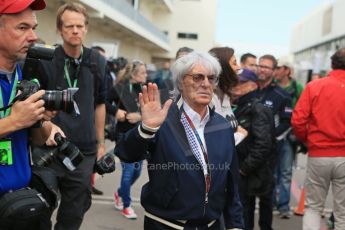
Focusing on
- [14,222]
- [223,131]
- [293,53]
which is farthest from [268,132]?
[293,53]

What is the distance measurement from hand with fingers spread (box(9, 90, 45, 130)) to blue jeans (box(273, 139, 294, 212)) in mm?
4760

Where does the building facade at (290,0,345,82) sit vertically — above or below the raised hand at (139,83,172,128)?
above

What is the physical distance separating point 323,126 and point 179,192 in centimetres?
249

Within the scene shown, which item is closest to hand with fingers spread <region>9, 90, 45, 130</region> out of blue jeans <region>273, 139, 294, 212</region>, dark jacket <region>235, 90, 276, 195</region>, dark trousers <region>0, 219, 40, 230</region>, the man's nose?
the man's nose

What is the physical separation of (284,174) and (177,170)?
4221 millimetres

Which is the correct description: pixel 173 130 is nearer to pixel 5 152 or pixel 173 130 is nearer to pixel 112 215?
pixel 5 152

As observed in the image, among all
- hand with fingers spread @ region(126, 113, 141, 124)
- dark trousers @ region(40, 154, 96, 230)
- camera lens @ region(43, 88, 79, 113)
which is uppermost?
camera lens @ region(43, 88, 79, 113)

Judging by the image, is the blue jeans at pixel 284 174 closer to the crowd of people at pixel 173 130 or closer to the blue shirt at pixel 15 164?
the crowd of people at pixel 173 130

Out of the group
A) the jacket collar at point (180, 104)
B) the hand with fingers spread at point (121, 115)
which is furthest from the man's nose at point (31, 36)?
the hand with fingers spread at point (121, 115)

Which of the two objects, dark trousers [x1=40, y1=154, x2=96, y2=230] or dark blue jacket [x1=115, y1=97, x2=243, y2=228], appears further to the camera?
dark trousers [x1=40, y1=154, x2=96, y2=230]

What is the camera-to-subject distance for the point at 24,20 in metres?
2.15

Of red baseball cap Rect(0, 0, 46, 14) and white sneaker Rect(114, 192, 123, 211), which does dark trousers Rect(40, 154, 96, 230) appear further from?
white sneaker Rect(114, 192, 123, 211)

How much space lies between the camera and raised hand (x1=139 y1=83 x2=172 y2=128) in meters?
2.43

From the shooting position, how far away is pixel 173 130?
2.69 metres
